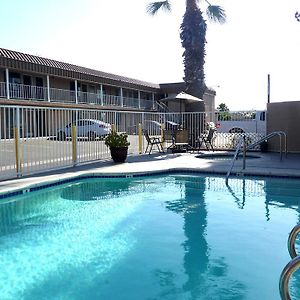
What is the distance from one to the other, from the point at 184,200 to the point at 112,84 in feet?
75.3

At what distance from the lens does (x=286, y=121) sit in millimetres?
13742

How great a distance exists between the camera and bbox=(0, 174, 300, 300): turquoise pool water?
143 inches

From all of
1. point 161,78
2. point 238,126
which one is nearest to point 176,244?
point 238,126

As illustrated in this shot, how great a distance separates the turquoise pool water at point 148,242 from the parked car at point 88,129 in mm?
2118

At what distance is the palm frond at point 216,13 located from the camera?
651 inches

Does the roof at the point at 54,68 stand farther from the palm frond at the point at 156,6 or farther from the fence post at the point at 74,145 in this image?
the fence post at the point at 74,145

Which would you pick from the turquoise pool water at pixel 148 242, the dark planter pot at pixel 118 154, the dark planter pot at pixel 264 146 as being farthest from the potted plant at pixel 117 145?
the dark planter pot at pixel 264 146

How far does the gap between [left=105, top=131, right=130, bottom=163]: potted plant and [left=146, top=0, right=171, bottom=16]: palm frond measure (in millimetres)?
7961

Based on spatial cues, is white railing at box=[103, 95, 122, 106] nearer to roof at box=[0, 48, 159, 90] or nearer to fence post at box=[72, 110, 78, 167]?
roof at box=[0, 48, 159, 90]

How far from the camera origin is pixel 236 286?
3.62 m

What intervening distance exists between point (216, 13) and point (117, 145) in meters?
8.91

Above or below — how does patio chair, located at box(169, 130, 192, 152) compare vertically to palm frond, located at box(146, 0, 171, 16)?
below

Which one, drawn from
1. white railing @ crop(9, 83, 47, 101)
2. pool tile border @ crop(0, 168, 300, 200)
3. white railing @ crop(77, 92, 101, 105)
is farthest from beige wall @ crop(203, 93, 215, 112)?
pool tile border @ crop(0, 168, 300, 200)

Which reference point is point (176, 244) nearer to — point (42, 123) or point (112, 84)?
point (42, 123)
